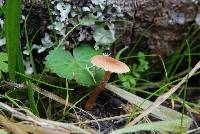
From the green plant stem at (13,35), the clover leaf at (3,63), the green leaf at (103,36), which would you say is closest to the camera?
the green plant stem at (13,35)

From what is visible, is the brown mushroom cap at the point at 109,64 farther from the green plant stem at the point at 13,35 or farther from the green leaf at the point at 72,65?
the green plant stem at the point at 13,35

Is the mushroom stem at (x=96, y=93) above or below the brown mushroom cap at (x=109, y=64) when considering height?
below

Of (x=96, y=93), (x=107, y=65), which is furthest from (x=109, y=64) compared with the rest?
(x=96, y=93)

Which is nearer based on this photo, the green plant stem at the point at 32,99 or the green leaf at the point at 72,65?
the green plant stem at the point at 32,99

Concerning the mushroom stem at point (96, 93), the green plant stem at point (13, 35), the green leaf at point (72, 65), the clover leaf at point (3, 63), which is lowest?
the mushroom stem at point (96, 93)

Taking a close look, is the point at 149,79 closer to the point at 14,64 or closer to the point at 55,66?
the point at 55,66

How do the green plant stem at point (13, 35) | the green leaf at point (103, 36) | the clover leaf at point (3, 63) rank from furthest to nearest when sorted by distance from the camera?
the green leaf at point (103, 36)
the clover leaf at point (3, 63)
the green plant stem at point (13, 35)

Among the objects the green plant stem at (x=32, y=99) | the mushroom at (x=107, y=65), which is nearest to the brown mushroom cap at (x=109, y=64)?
the mushroom at (x=107, y=65)

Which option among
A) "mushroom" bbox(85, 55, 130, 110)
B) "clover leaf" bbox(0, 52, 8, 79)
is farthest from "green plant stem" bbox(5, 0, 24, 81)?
"mushroom" bbox(85, 55, 130, 110)
